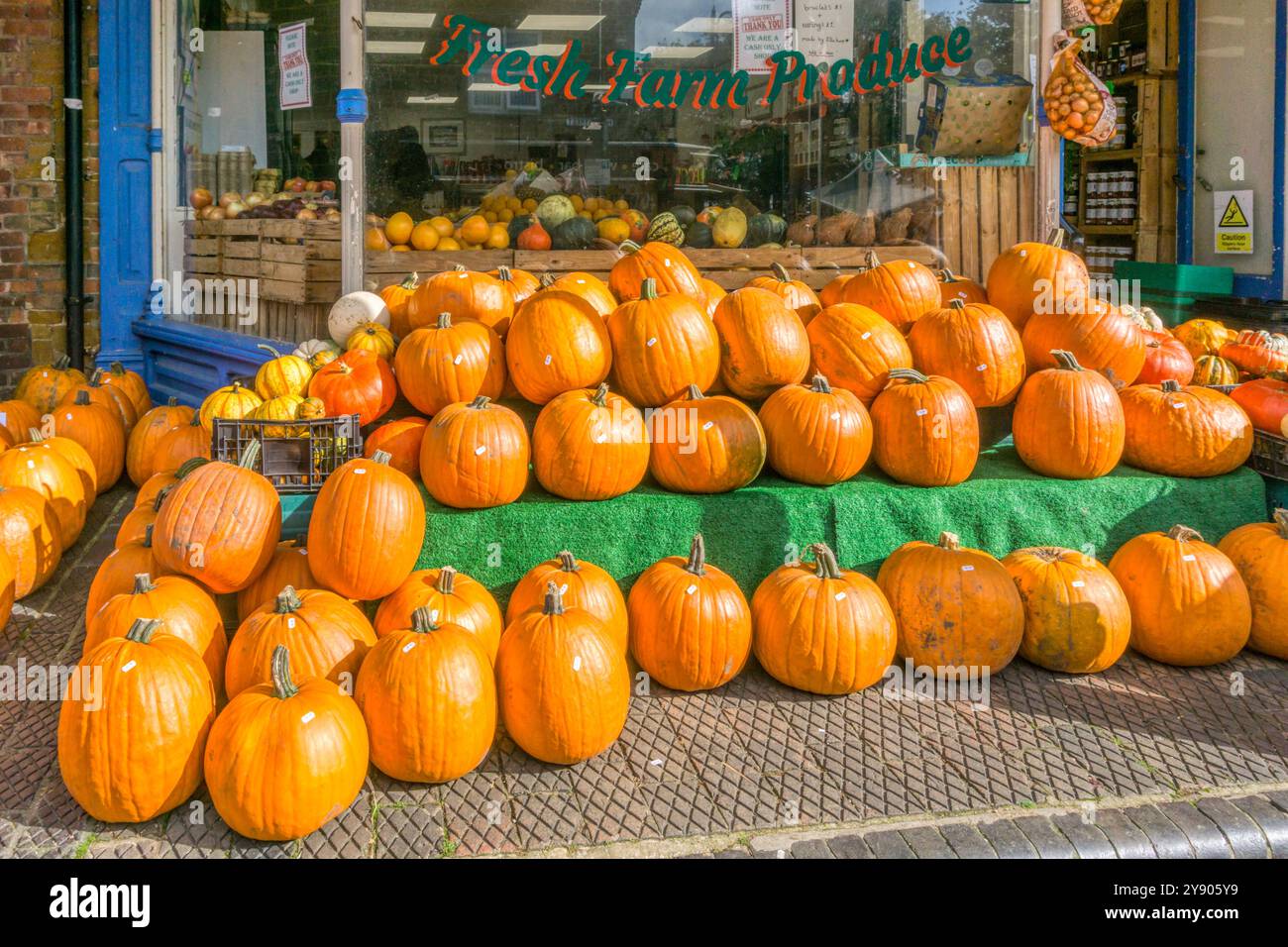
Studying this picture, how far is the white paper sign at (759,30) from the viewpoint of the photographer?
19.9ft

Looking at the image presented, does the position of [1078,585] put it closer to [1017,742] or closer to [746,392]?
[1017,742]

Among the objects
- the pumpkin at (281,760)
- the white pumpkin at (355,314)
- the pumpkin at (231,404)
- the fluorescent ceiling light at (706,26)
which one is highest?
the fluorescent ceiling light at (706,26)

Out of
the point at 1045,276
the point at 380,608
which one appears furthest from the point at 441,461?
the point at 1045,276

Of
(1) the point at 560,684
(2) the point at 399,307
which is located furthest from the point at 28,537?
(1) the point at 560,684

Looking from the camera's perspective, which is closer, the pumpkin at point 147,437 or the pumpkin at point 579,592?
the pumpkin at point 579,592

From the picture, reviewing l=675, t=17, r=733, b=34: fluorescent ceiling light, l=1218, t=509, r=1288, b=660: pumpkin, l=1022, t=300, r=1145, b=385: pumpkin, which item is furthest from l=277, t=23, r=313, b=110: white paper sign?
l=1218, t=509, r=1288, b=660: pumpkin

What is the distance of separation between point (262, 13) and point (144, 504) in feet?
→ 13.1

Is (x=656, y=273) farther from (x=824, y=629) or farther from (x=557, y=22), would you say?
(x=557, y=22)

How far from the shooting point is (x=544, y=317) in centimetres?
385

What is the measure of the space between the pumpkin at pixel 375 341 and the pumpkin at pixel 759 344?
133 centimetres

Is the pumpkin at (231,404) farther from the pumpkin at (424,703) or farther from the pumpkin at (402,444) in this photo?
the pumpkin at (424,703)

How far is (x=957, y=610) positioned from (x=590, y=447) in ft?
4.25

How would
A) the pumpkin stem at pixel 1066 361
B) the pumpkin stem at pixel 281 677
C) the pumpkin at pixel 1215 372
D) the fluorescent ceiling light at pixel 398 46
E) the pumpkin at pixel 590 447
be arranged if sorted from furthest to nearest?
the fluorescent ceiling light at pixel 398 46 → the pumpkin at pixel 1215 372 → the pumpkin stem at pixel 1066 361 → the pumpkin at pixel 590 447 → the pumpkin stem at pixel 281 677

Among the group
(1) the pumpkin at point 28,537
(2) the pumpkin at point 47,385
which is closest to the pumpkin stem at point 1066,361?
(1) the pumpkin at point 28,537
